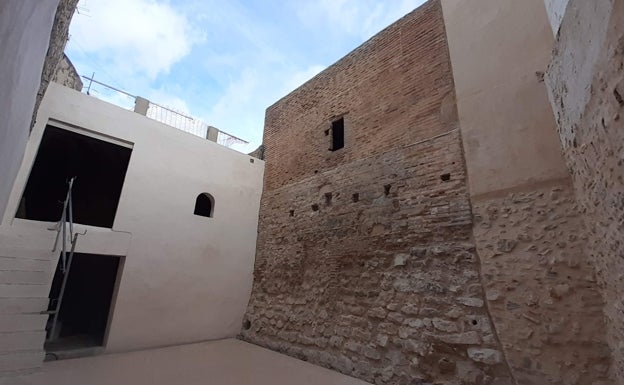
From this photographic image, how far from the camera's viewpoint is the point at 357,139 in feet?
14.4

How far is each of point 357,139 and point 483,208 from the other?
2112 millimetres

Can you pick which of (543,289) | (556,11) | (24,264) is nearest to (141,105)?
(24,264)

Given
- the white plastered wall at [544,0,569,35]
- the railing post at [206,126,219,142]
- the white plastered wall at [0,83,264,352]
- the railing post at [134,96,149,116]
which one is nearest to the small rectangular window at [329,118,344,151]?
the white plastered wall at [0,83,264,352]

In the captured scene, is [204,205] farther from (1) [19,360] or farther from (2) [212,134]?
(1) [19,360]

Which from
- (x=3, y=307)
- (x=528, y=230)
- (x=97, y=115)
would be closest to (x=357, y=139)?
(x=528, y=230)

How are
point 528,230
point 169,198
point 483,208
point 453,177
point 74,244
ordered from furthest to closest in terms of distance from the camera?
point 169,198
point 74,244
point 453,177
point 483,208
point 528,230

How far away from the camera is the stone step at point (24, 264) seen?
3.09 meters

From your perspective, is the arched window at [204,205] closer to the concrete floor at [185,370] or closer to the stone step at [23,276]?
the concrete floor at [185,370]

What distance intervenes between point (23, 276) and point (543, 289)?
5.21m

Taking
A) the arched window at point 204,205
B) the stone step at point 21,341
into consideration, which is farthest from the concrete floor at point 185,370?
the arched window at point 204,205

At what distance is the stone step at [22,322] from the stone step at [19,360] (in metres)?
0.22

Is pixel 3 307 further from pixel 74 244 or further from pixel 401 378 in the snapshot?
pixel 401 378

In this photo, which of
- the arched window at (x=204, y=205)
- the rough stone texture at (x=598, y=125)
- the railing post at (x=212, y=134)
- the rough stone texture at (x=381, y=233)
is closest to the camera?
the rough stone texture at (x=598, y=125)

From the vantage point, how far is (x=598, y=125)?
5.17ft
